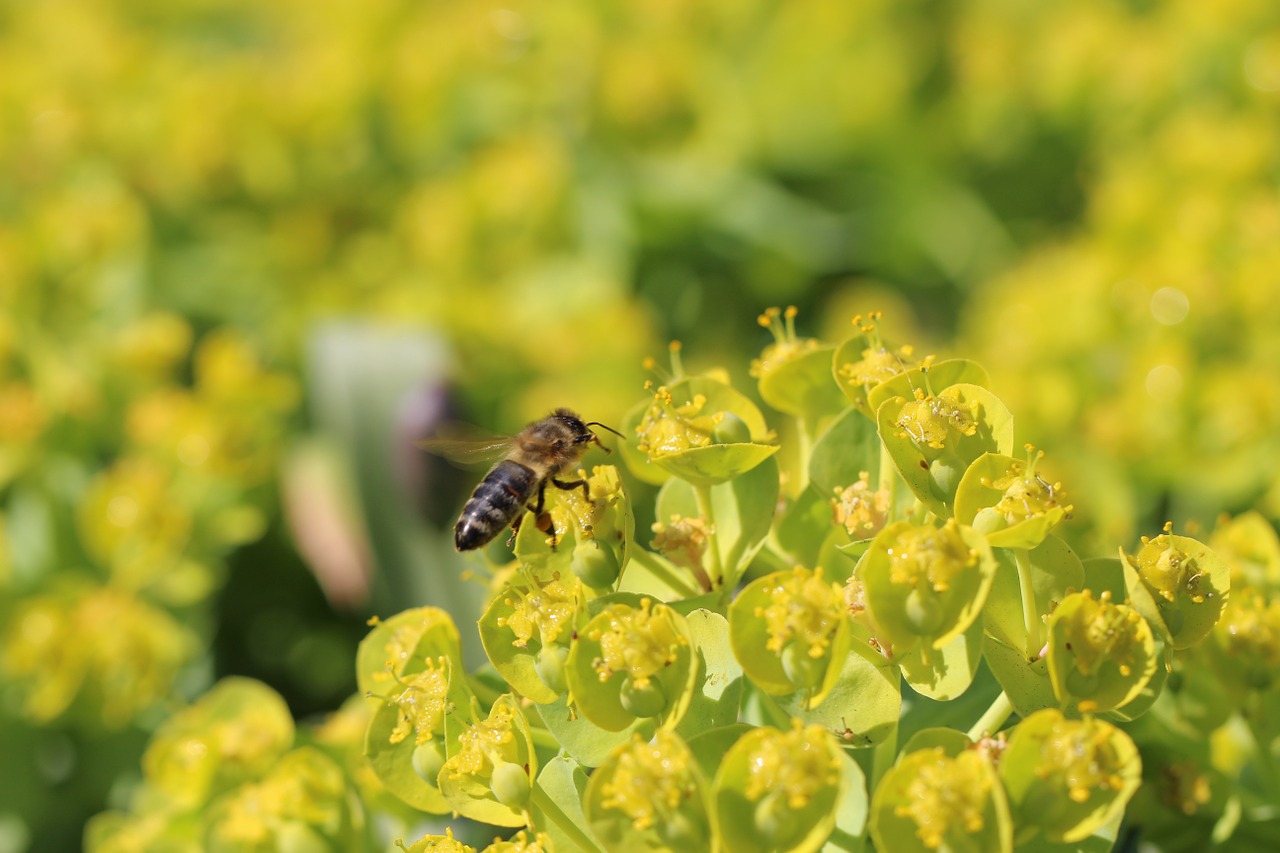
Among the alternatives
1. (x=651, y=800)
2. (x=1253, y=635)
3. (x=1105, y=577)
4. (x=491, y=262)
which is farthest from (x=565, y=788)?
(x=491, y=262)

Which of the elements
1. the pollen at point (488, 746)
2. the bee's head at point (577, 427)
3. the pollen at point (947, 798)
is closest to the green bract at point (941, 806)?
the pollen at point (947, 798)

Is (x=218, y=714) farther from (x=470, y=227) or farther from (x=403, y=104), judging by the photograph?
(x=403, y=104)

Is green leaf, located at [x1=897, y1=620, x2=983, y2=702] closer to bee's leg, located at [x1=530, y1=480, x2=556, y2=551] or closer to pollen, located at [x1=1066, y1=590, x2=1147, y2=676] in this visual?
pollen, located at [x1=1066, y1=590, x2=1147, y2=676]

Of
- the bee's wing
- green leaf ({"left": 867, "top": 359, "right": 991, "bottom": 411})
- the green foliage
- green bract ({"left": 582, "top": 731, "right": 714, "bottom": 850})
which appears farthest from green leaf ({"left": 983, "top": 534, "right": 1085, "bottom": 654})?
the bee's wing

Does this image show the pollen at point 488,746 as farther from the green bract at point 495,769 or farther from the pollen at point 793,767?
the pollen at point 793,767

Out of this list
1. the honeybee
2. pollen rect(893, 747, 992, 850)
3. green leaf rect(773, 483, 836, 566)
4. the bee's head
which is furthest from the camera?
the bee's head

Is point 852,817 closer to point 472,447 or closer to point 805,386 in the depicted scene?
point 805,386
